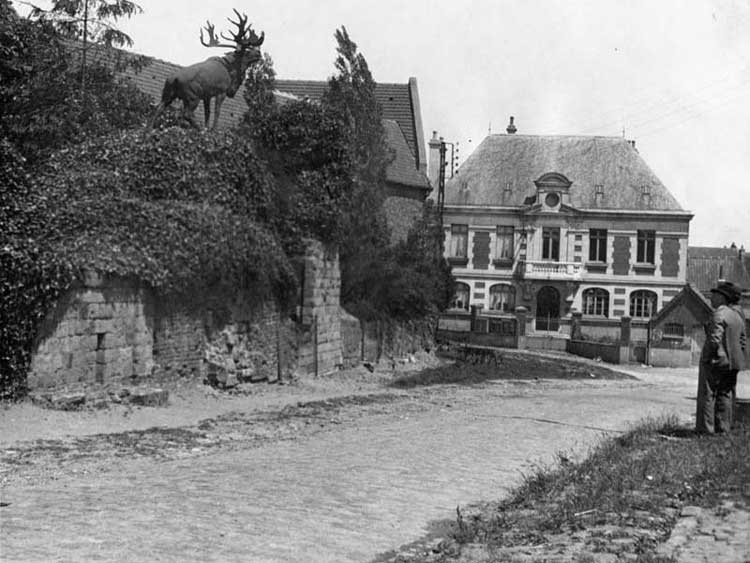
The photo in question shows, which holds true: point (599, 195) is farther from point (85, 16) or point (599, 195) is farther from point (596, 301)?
point (85, 16)

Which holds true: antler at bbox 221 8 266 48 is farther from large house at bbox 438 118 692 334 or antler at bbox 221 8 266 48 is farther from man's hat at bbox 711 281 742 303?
large house at bbox 438 118 692 334

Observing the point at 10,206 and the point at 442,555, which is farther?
the point at 10,206

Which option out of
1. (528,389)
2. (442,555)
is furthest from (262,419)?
(528,389)

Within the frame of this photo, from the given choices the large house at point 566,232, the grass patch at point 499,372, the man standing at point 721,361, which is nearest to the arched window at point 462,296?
the large house at point 566,232

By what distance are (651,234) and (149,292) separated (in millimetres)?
46257

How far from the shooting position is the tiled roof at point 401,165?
43688mm

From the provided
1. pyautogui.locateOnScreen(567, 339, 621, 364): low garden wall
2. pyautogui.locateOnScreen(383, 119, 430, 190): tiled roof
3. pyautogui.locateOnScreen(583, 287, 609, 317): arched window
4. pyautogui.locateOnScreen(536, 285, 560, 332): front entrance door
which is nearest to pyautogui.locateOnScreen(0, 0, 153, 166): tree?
pyautogui.locateOnScreen(383, 119, 430, 190): tiled roof

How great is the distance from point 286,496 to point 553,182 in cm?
5193

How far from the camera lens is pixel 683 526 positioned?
22.6ft

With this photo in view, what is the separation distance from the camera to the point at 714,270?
249 feet

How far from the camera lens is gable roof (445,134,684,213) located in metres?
58.2

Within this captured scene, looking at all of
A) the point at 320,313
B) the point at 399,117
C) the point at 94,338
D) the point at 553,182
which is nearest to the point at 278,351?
the point at 320,313

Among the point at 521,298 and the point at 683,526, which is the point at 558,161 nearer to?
the point at 521,298

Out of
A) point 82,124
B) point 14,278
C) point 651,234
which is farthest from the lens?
point 651,234
